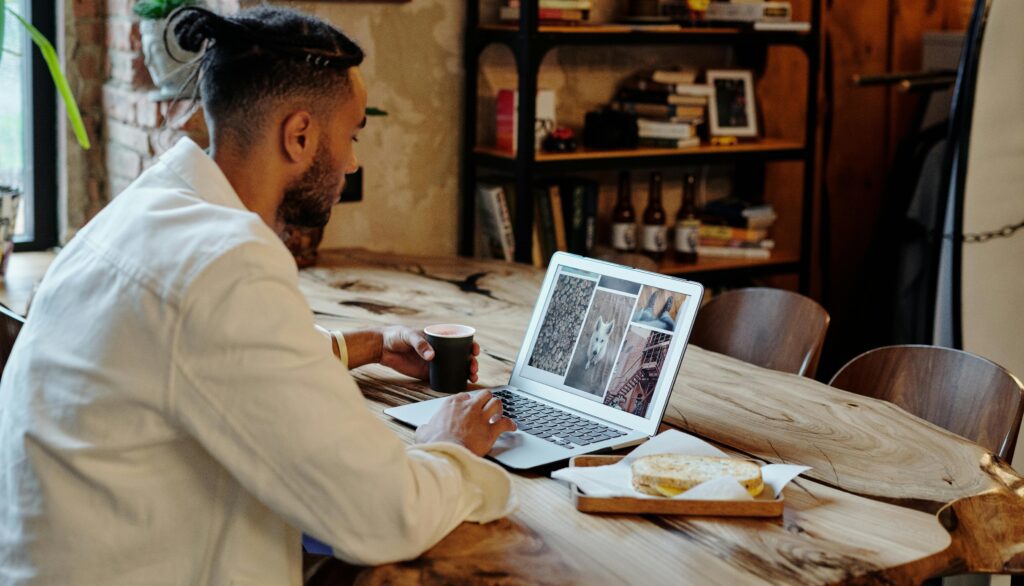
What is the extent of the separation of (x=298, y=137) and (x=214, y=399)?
412 mm

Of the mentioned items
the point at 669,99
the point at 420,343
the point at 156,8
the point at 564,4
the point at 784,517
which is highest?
the point at 564,4

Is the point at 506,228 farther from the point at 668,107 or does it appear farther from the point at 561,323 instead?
the point at 561,323

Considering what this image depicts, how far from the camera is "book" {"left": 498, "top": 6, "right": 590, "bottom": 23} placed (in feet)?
10.7

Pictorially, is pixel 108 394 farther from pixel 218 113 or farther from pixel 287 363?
pixel 218 113

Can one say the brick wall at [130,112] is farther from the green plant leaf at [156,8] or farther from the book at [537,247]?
the book at [537,247]

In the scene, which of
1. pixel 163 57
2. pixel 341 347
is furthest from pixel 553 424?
pixel 163 57

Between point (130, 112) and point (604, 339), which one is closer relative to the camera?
point (604, 339)

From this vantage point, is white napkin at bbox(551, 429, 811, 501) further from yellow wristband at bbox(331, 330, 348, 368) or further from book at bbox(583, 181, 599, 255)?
book at bbox(583, 181, 599, 255)

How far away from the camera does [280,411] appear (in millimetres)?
1209

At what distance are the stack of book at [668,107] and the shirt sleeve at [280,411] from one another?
97.7 inches

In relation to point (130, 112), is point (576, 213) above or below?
below

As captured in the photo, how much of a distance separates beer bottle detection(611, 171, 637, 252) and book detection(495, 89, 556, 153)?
14.2 inches

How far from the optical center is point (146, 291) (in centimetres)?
125

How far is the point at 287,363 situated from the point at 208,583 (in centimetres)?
30
